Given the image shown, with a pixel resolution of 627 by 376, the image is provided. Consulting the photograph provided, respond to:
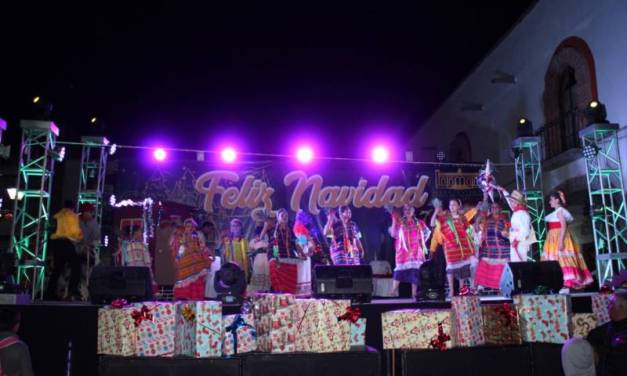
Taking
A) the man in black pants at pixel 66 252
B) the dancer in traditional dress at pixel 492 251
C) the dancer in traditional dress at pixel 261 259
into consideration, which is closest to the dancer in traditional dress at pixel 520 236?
the dancer in traditional dress at pixel 492 251

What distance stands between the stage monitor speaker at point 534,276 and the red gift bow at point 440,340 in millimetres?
1930

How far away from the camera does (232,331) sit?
4.63 metres

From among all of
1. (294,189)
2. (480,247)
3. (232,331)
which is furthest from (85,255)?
(480,247)

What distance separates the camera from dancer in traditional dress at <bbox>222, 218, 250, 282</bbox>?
10352 millimetres

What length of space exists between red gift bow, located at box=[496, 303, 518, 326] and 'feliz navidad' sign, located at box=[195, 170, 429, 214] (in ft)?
20.5

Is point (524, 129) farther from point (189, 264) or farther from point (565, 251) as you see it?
point (189, 264)

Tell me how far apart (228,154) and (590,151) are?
6.53 meters

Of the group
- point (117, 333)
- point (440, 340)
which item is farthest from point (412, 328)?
point (117, 333)

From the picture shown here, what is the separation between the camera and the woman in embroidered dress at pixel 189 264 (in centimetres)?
855

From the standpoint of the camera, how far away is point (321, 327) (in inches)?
182

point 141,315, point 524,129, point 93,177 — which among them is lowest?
point 141,315

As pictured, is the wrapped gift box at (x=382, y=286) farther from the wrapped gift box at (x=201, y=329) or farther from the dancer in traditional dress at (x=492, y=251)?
the wrapped gift box at (x=201, y=329)

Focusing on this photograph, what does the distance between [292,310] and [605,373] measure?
8.07 feet

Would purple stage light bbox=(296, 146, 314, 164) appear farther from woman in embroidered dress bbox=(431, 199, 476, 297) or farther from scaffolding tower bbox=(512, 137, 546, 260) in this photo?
scaffolding tower bbox=(512, 137, 546, 260)
